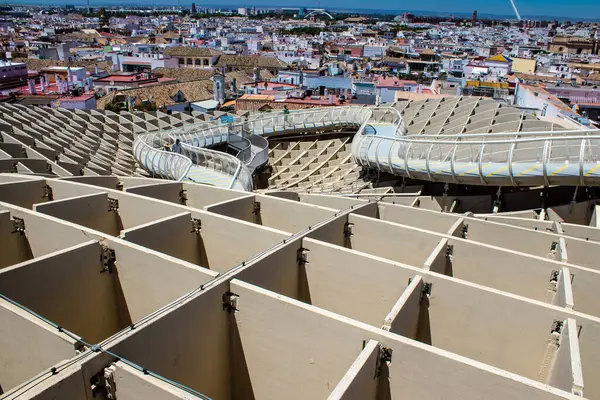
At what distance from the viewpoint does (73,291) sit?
8.18 metres

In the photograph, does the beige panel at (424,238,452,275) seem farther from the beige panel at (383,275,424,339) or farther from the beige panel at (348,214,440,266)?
the beige panel at (383,275,424,339)

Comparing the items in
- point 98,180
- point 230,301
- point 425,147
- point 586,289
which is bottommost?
point 586,289

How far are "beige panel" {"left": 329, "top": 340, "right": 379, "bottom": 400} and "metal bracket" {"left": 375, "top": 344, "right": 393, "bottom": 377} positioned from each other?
0.06 m

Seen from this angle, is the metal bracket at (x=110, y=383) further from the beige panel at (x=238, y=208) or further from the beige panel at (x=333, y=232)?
the beige panel at (x=238, y=208)

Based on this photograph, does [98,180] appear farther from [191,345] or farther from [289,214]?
[191,345]

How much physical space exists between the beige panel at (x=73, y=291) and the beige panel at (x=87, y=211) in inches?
116

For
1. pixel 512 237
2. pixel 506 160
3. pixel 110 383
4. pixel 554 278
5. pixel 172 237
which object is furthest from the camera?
pixel 506 160

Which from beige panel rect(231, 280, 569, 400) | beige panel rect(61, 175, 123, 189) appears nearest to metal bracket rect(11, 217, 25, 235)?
beige panel rect(61, 175, 123, 189)

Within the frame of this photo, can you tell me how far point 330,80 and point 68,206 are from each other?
153 ft

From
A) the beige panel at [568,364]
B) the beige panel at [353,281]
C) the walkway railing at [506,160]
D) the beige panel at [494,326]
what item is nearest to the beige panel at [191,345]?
the beige panel at [353,281]

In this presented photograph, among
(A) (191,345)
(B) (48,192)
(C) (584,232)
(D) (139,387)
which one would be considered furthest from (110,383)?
(C) (584,232)

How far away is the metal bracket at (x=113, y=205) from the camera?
11.6 metres

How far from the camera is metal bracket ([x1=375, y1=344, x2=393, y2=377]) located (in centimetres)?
604

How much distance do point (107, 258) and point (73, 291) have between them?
82 cm
